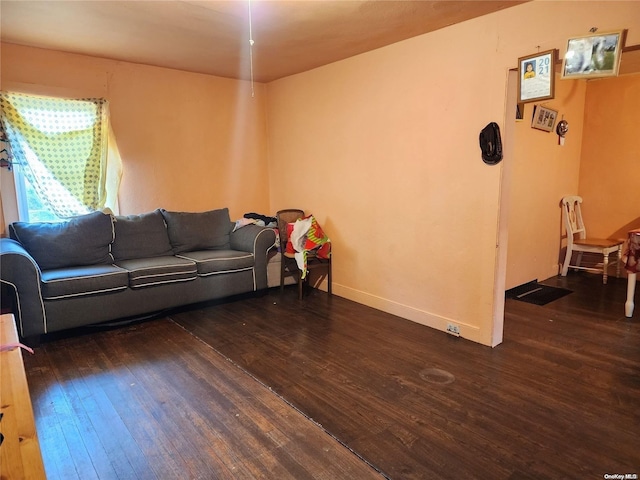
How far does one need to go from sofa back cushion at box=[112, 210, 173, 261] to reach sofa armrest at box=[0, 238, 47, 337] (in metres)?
0.85

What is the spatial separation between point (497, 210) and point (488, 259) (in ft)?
1.17

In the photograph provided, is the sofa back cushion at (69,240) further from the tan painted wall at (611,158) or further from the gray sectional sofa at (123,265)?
the tan painted wall at (611,158)

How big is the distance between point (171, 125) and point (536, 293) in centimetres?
421

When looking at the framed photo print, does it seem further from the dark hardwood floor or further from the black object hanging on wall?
the dark hardwood floor

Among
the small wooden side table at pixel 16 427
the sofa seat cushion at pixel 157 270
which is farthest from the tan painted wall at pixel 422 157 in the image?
the small wooden side table at pixel 16 427

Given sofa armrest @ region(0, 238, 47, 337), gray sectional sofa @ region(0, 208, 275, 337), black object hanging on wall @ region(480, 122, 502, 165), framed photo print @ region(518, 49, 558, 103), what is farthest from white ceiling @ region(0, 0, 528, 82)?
sofa armrest @ region(0, 238, 47, 337)

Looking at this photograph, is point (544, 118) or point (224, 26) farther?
point (544, 118)

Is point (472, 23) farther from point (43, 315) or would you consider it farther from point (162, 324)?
point (43, 315)

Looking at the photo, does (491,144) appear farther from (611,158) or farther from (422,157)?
(611,158)

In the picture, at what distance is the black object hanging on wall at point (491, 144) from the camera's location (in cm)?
267

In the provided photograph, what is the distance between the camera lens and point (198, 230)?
411 centimetres

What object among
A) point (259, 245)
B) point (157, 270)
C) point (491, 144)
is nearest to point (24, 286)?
point (157, 270)

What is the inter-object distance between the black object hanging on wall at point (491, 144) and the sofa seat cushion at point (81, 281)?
2918 mm

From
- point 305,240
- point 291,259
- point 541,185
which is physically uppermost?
point 541,185
